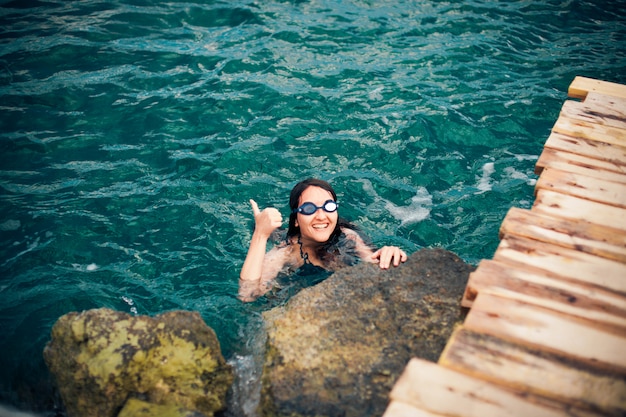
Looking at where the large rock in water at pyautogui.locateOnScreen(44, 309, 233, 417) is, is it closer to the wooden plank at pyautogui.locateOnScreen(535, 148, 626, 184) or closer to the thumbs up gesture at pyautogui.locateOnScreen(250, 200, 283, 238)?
the thumbs up gesture at pyautogui.locateOnScreen(250, 200, 283, 238)

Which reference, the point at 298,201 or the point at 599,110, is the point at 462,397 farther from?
the point at 599,110

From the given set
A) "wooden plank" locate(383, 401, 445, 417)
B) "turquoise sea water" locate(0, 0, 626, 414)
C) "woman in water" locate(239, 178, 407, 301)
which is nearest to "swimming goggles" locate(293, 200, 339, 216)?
"woman in water" locate(239, 178, 407, 301)

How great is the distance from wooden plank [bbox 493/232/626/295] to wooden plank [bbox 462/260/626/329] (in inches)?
3.0

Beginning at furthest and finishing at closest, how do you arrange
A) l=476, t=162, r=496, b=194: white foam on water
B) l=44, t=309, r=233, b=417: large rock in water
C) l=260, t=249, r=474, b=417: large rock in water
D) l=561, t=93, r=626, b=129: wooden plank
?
l=476, t=162, r=496, b=194: white foam on water < l=561, t=93, r=626, b=129: wooden plank < l=44, t=309, r=233, b=417: large rock in water < l=260, t=249, r=474, b=417: large rock in water

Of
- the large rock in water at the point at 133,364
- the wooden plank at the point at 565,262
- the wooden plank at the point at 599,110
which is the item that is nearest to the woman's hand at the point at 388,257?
the wooden plank at the point at 565,262

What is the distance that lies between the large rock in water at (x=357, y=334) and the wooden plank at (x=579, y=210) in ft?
2.81

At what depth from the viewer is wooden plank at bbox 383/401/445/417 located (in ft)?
10.2

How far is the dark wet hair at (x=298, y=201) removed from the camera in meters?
5.83

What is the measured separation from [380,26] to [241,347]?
861cm

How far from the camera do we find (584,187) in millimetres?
5121

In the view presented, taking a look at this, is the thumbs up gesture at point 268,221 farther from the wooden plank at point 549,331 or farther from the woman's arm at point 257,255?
the wooden plank at point 549,331

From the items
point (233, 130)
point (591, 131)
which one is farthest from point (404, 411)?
point (233, 130)

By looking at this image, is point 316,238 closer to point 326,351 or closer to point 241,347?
point 241,347

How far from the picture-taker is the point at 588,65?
10.4m
